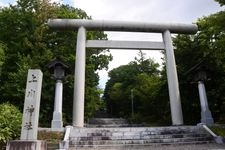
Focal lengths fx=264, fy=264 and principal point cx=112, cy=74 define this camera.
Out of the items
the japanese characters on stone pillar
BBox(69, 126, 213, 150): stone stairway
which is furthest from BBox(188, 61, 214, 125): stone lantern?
the japanese characters on stone pillar

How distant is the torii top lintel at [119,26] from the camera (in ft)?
51.3

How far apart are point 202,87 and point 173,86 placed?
62.6 inches

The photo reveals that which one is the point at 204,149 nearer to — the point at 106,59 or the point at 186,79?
the point at 186,79

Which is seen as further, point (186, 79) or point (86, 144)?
point (186, 79)

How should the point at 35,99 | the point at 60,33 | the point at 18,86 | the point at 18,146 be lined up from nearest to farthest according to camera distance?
the point at 18,146
the point at 35,99
the point at 18,86
the point at 60,33

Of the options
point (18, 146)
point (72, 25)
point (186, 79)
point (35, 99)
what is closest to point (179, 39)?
point (186, 79)

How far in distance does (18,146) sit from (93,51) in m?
14.9

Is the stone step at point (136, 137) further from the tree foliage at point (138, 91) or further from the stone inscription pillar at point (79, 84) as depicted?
the tree foliage at point (138, 91)

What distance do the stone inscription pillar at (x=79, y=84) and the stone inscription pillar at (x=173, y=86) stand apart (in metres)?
4.92

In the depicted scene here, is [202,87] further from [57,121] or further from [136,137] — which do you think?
[57,121]

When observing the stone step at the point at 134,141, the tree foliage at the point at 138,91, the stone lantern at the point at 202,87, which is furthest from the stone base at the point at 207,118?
the tree foliage at the point at 138,91

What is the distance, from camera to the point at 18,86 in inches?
598

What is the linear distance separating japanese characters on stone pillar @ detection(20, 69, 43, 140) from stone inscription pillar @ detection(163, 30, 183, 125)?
27.1 ft

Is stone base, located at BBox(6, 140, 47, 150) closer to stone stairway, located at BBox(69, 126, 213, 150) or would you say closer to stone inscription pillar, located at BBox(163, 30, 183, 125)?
stone stairway, located at BBox(69, 126, 213, 150)
